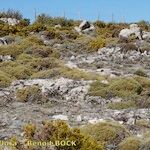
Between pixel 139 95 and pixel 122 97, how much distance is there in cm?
74

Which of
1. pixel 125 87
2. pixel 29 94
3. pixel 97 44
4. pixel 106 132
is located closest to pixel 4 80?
pixel 29 94

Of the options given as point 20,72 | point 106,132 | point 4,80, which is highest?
point 20,72

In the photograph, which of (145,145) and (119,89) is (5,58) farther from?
(145,145)

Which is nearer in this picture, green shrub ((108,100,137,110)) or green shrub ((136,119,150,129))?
green shrub ((136,119,150,129))

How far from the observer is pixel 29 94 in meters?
19.0

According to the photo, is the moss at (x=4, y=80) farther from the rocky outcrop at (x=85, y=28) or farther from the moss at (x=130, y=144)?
the rocky outcrop at (x=85, y=28)

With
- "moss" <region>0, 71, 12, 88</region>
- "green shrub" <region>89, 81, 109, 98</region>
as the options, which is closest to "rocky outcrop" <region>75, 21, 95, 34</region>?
"moss" <region>0, 71, 12, 88</region>

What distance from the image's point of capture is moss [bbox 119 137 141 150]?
40.7 feet

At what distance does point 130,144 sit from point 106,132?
114 centimetres

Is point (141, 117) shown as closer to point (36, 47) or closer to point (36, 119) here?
point (36, 119)

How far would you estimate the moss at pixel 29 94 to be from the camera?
61.3ft

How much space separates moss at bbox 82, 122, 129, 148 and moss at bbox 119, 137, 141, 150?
50cm

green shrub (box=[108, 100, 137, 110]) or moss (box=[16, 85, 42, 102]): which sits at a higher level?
moss (box=[16, 85, 42, 102])

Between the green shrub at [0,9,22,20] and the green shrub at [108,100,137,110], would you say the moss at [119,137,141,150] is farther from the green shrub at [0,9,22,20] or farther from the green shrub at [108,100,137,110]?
the green shrub at [0,9,22,20]
